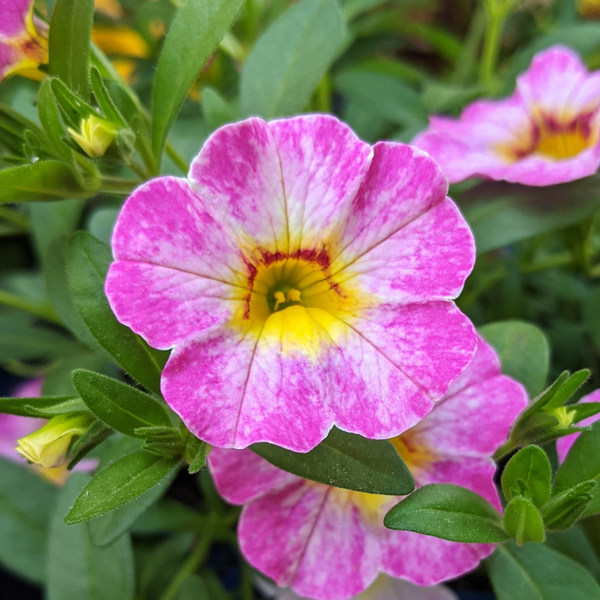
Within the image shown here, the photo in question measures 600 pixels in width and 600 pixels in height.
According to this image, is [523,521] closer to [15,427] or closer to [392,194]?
[392,194]

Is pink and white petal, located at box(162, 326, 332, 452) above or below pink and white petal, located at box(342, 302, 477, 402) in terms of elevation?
below

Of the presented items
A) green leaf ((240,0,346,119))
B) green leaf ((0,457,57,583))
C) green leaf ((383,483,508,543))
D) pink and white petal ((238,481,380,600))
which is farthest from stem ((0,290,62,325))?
green leaf ((383,483,508,543))

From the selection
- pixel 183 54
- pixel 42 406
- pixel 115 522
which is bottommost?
pixel 115 522

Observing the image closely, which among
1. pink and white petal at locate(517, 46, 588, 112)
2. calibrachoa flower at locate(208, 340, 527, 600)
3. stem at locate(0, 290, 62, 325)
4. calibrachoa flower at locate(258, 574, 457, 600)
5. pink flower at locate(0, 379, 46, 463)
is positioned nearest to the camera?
calibrachoa flower at locate(208, 340, 527, 600)

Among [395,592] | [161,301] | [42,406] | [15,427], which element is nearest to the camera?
[161,301]

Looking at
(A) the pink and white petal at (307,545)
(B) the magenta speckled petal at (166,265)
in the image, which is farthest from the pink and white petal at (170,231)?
(A) the pink and white petal at (307,545)

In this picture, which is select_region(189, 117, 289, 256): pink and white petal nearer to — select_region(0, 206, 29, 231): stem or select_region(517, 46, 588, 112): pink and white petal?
select_region(517, 46, 588, 112): pink and white petal

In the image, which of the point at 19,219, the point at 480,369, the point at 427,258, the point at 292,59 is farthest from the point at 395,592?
the point at 19,219
